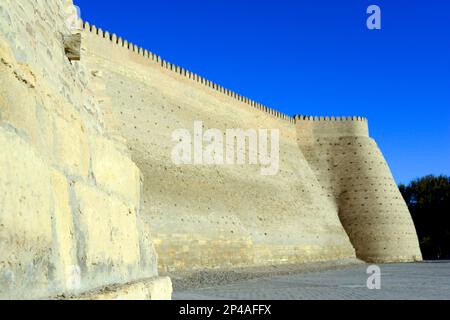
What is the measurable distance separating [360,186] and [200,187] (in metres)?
12.4

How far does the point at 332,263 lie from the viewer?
23.3 meters

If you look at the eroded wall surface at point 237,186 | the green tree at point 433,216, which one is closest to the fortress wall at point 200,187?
the eroded wall surface at point 237,186

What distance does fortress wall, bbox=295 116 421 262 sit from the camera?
26656mm

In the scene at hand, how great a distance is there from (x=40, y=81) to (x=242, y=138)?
71.1ft

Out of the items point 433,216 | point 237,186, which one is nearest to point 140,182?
point 237,186

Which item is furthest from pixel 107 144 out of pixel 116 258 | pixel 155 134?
pixel 155 134

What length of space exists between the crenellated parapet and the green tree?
16.3 m

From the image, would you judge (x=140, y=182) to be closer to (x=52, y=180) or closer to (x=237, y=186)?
(x=52, y=180)

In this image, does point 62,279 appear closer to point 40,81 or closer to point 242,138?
point 40,81

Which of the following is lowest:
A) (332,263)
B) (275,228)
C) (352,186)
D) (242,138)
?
(332,263)

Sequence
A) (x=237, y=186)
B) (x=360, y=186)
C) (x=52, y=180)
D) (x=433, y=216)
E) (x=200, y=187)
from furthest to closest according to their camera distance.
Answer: (x=433, y=216)
(x=360, y=186)
(x=237, y=186)
(x=200, y=187)
(x=52, y=180)

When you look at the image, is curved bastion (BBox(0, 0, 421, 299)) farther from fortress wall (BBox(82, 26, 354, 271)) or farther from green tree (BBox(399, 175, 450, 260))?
green tree (BBox(399, 175, 450, 260))

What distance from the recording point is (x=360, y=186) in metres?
27.5

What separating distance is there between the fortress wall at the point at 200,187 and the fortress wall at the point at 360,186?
169 centimetres
